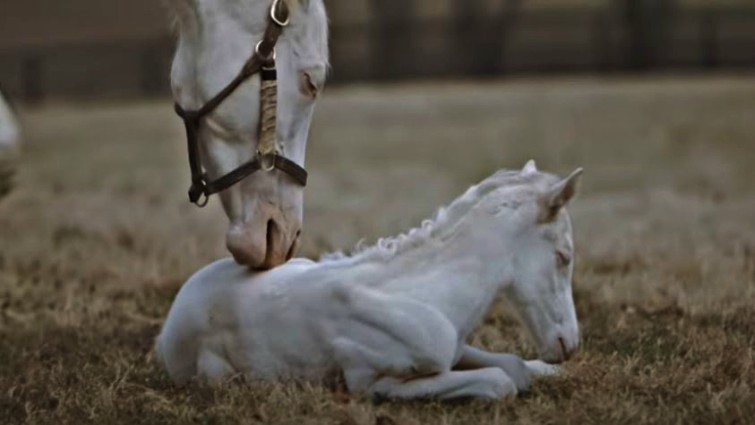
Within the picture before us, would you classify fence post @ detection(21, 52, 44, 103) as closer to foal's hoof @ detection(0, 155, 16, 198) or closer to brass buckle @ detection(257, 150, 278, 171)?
foal's hoof @ detection(0, 155, 16, 198)

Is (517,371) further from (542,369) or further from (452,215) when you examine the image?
(452,215)

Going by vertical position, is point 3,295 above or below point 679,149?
above

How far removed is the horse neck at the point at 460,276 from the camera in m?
5.00

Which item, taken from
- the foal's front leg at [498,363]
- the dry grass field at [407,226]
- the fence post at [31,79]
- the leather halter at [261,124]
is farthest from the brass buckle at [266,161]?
the fence post at [31,79]

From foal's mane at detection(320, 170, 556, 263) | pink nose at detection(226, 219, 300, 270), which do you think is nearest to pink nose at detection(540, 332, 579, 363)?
foal's mane at detection(320, 170, 556, 263)

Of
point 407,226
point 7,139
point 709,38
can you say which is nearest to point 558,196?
point 7,139

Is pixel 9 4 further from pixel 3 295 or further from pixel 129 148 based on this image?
pixel 3 295

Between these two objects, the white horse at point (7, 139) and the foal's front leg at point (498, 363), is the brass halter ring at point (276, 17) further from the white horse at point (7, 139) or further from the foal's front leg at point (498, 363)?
the white horse at point (7, 139)

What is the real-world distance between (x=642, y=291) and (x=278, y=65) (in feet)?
9.00

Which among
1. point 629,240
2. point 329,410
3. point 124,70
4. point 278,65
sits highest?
point 278,65

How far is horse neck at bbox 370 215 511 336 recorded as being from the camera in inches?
197

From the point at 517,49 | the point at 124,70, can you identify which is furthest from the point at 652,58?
the point at 124,70

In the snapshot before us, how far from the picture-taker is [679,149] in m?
17.6

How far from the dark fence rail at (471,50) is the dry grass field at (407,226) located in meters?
10.5
